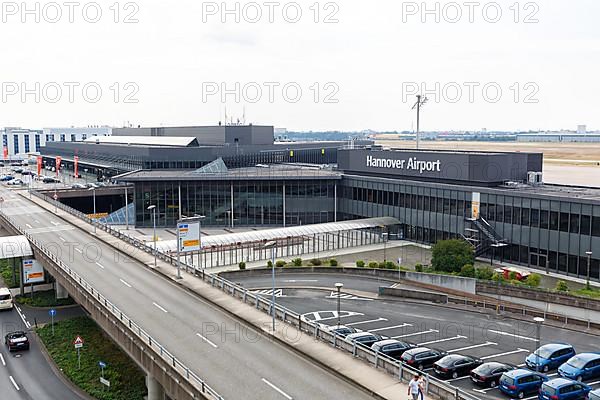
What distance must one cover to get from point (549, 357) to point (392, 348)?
8.09 metres

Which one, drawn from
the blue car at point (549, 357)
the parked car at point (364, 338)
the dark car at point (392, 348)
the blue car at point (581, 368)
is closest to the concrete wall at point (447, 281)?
the blue car at point (549, 357)

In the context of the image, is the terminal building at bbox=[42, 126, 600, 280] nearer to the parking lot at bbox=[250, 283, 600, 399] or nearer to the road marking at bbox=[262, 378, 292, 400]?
the parking lot at bbox=[250, 283, 600, 399]

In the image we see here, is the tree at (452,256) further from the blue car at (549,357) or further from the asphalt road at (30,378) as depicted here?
the asphalt road at (30,378)

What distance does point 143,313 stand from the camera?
107 feet

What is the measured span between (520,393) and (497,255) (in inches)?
1221

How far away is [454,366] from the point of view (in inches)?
1180

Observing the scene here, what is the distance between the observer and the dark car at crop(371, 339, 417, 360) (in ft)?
105

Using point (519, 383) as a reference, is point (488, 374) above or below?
below

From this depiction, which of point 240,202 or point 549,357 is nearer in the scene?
point 549,357

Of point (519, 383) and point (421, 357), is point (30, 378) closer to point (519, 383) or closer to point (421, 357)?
point (421, 357)

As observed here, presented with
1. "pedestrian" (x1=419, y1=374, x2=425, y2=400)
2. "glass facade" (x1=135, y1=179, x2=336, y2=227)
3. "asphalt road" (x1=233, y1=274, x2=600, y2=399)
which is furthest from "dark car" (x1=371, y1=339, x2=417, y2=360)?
"glass facade" (x1=135, y1=179, x2=336, y2=227)

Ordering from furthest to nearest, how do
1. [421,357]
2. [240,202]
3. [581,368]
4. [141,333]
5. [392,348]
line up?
[240,202] < [392,348] < [421,357] < [581,368] < [141,333]

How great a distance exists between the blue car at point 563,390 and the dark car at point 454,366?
156 inches

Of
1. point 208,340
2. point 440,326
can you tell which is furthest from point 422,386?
point 440,326
